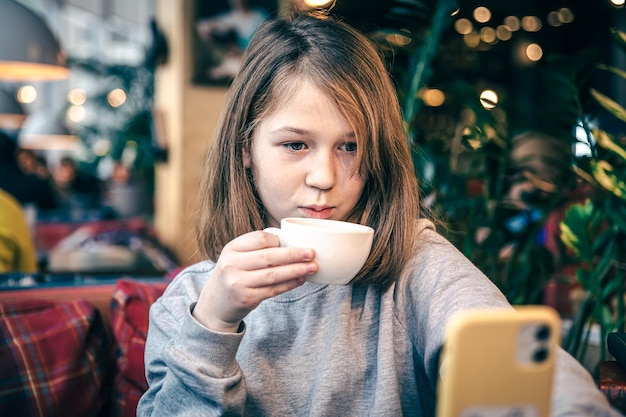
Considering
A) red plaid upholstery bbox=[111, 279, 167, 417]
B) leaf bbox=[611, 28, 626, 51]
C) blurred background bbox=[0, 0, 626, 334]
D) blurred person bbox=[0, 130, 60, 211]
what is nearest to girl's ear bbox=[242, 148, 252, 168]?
blurred background bbox=[0, 0, 626, 334]

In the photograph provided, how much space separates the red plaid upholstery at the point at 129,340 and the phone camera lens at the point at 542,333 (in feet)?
3.68

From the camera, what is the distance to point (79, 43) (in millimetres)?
12148

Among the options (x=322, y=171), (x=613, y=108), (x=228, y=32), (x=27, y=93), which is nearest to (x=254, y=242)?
(x=322, y=171)

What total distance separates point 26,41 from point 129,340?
56.5 inches

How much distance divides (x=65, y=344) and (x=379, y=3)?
20.3 ft

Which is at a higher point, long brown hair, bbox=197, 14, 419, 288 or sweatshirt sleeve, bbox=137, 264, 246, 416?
long brown hair, bbox=197, 14, 419, 288

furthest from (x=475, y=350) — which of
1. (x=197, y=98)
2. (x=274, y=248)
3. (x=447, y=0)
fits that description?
(x=197, y=98)

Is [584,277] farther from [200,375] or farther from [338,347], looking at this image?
[200,375]

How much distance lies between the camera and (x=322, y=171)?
992mm

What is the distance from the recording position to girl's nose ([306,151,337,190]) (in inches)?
39.1

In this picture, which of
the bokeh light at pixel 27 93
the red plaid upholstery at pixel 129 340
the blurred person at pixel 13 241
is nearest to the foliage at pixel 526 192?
the red plaid upholstery at pixel 129 340

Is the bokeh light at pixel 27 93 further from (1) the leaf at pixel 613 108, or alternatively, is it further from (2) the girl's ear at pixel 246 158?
(1) the leaf at pixel 613 108

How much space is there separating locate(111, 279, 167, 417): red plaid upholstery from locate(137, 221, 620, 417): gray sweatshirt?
1.15ft

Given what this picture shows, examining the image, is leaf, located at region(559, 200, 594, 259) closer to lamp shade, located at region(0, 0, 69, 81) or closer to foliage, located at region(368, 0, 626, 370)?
foliage, located at region(368, 0, 626, 370)
